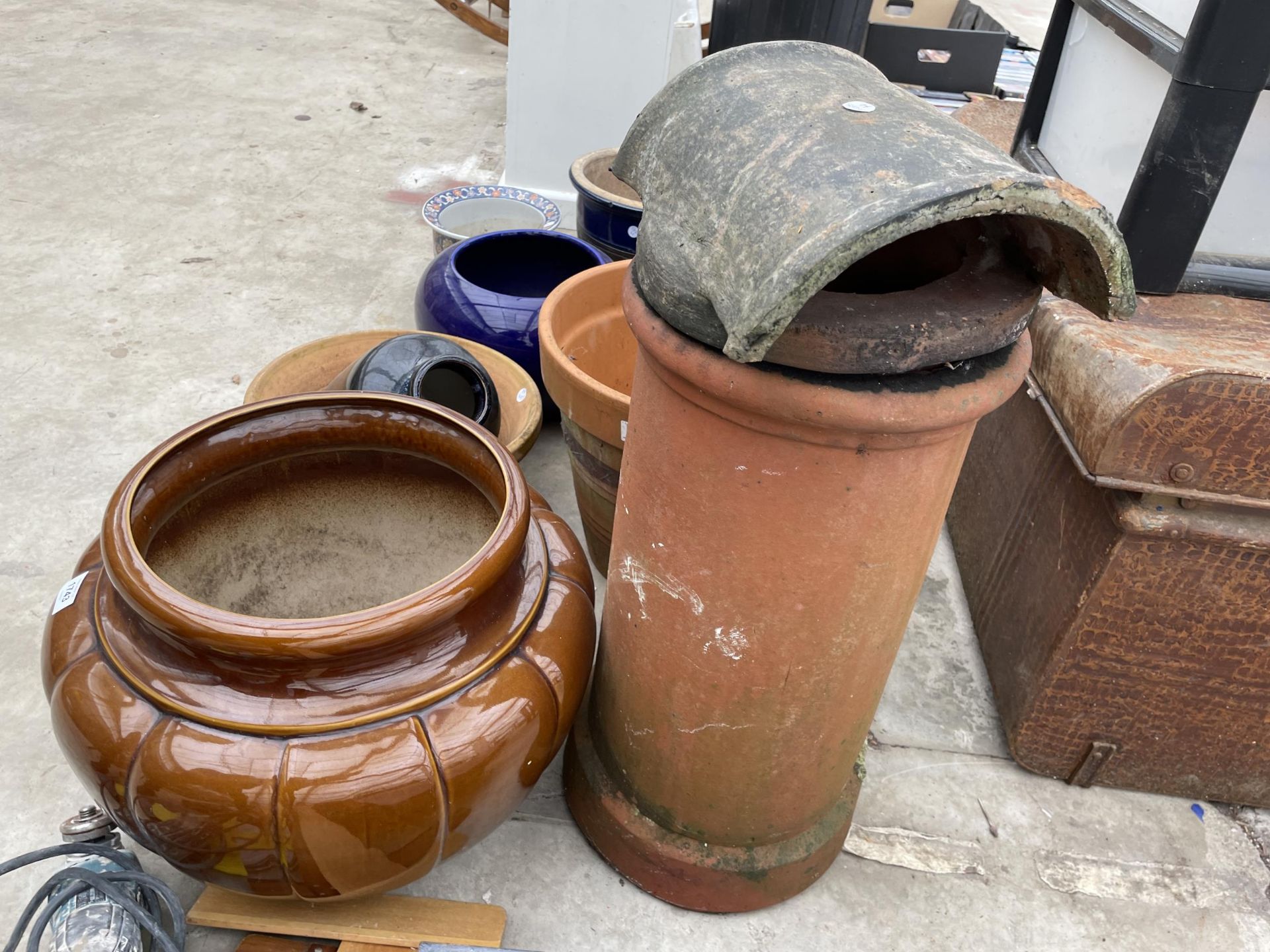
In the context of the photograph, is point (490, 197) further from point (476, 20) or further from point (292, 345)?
point (476, 20)

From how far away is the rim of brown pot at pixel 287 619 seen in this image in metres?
1.07

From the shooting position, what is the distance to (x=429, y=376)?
2.09 m

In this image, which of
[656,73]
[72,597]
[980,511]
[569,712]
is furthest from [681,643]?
[656,73]

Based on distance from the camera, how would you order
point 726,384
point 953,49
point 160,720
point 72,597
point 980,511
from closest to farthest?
point 726,384, point 160,720, point 72,597, point 980,511, point 953,49

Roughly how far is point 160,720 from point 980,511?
176 cm

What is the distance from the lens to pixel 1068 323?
1.61m

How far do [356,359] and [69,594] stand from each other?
1081 mm

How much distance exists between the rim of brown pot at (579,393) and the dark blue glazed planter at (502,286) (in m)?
0.38

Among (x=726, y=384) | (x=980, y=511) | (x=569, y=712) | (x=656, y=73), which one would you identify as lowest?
(x=980, y=511)

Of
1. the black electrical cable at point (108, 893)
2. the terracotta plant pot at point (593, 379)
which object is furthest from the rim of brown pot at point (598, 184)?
the black electrical cable at point (108, 893)

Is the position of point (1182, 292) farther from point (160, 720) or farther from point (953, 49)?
point (953, 49)

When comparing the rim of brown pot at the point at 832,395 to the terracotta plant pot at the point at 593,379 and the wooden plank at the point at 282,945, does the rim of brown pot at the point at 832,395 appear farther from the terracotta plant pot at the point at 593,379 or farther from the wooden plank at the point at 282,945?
the wooden plank at the point at 282,945

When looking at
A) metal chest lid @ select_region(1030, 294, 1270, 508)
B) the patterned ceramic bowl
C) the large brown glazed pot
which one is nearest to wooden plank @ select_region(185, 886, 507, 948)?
the large brown glazed pot

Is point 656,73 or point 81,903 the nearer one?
point 81,903
